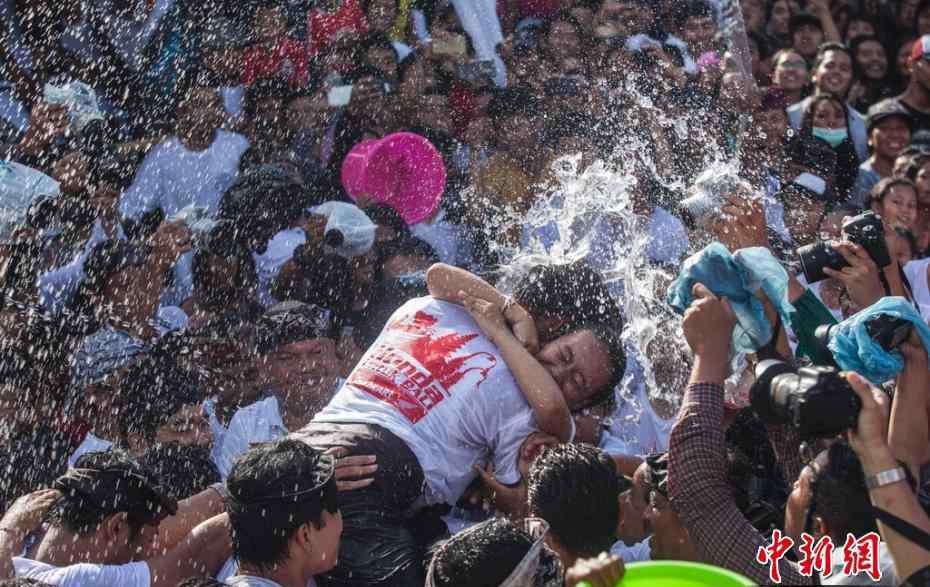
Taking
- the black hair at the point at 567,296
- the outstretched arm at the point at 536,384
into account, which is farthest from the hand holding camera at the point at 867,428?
the black hair at the point at 567,296

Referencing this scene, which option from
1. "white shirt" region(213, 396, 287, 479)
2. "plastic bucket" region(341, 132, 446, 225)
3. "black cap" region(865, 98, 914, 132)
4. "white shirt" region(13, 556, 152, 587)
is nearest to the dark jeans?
"white shirt" region(13, 556, 152, 587)

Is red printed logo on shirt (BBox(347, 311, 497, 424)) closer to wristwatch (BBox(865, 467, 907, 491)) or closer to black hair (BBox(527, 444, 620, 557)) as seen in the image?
black hair (BBox(527, 444, 620, 557))

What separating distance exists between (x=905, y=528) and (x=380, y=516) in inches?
62.9

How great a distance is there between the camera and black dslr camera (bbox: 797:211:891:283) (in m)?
3.34

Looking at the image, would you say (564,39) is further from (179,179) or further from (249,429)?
(249,429)

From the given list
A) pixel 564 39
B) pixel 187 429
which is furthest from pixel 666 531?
pixel 564 39

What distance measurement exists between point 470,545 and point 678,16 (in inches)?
231

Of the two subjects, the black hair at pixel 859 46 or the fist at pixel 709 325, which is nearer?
the fist at pixel 709 325

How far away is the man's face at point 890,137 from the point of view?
6695mm

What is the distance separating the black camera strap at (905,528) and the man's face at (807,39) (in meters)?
6.83

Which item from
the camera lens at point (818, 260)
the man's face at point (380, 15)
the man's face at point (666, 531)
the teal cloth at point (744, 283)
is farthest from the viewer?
the man's face at point (380, 15)

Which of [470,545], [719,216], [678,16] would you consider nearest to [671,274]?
[719,216]

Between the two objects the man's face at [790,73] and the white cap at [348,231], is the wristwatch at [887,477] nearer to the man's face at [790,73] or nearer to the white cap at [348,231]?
the white cap at [348,231]

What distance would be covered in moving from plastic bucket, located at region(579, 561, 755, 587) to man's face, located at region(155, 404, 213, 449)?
94.6 inches
